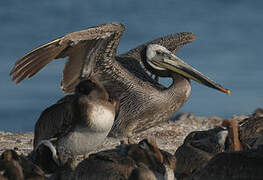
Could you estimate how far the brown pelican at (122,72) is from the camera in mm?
10352

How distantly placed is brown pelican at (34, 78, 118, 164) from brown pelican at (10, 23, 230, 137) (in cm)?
138

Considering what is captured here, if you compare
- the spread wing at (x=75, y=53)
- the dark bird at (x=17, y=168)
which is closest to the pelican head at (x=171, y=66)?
the spread wing at (x=75, y=53)

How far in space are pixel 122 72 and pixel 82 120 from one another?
331 cm

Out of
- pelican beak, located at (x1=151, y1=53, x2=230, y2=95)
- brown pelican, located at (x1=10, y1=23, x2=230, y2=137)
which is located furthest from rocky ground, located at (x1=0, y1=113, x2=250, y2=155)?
pelican beak, located at (x1=151, y1=53, x2=230, y2=95)

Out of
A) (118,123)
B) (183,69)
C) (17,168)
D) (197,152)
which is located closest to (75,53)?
(118,123)

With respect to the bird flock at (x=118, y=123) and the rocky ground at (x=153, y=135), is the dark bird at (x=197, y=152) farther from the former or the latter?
the rocky ground at (x=153, y=135)

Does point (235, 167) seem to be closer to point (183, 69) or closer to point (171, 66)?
point (183, 69)

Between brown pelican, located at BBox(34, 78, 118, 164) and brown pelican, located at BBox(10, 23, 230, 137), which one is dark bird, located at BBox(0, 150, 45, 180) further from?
brown pelican, located at BBox(10, 23, 230, 137)

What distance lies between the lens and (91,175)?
689 cm

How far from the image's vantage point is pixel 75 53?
1107cm

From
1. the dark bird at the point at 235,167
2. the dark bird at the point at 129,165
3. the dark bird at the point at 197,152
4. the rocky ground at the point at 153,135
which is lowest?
the rocky ground at the point at 153,135

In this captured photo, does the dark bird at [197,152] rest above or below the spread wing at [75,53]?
below

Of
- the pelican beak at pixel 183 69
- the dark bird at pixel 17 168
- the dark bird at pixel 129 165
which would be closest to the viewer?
the dark bird at pixel 129 165

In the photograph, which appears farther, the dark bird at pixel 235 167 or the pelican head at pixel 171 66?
the pelican head at pixel 171 66
